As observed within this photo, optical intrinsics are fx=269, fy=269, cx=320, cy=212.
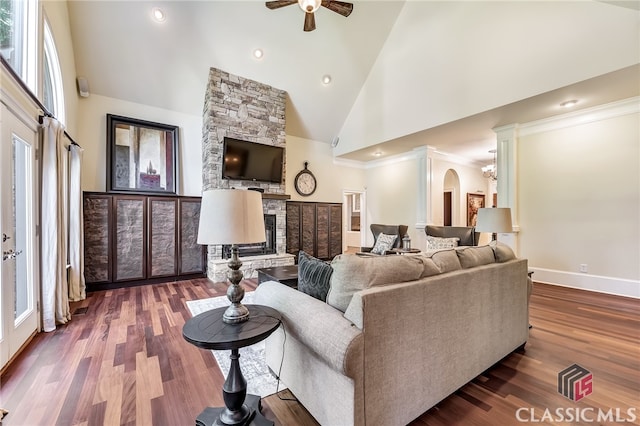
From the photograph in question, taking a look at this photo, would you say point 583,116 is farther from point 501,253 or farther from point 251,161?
point 251,161

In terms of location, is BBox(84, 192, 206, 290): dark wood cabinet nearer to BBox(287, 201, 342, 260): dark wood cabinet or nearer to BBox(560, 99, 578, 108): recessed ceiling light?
BBox(287, 201, 342, 260): dark wood cabinet

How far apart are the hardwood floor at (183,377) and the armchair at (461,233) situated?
1.53 metres

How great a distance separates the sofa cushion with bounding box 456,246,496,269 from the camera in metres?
2.04

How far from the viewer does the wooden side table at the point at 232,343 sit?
1326 millimetres

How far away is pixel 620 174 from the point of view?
159 inches

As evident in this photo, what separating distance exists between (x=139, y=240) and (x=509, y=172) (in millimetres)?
6787

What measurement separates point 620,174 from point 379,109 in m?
4.15

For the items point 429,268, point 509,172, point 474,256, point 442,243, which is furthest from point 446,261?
point 509,172

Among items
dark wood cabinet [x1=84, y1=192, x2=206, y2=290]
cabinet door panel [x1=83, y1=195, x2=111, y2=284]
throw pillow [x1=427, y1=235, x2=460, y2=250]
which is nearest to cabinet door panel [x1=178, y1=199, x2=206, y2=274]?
dark wood cabinet [x1=84, y1=192, x2=206, y2=290]

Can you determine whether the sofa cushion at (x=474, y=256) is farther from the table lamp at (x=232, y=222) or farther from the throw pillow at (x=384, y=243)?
the throw pillow at (x=384, y=243)

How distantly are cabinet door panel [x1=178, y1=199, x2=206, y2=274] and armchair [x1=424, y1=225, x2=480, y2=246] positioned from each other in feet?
14.9

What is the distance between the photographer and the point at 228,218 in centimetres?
146

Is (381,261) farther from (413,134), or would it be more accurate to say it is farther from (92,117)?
(92,117)

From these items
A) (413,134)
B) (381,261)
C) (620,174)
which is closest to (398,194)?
(413,134)
